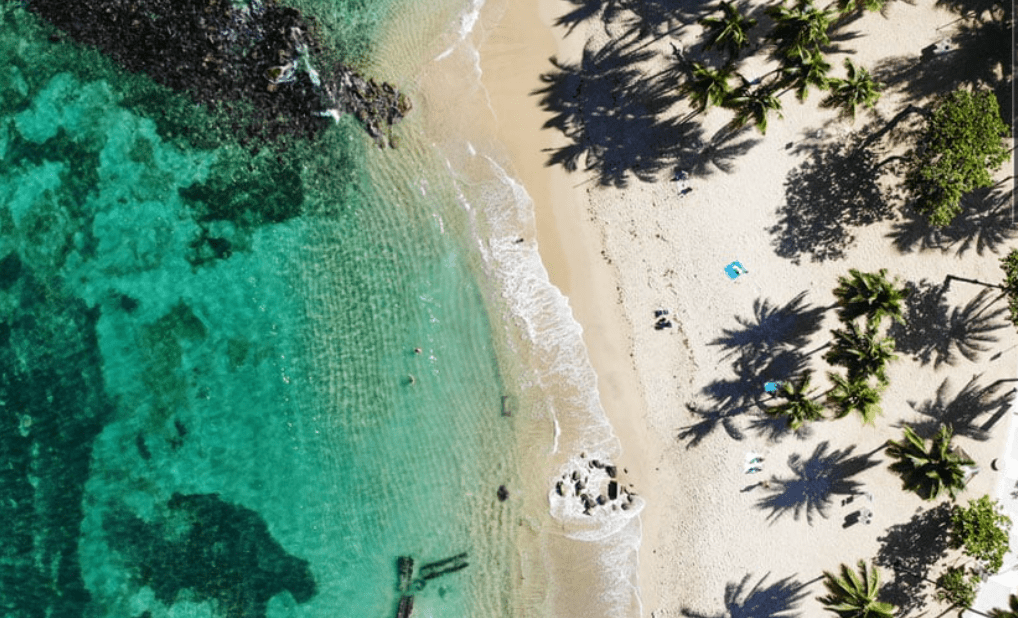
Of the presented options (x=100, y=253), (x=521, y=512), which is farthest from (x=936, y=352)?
(x=100, y=253)

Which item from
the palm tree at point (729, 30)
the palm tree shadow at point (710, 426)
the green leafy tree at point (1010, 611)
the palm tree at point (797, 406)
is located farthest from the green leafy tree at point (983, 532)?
the palm tree at point (729, 30)

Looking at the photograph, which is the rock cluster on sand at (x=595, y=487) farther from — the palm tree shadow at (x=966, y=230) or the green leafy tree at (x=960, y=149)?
the green leafy tree at (x=960, y=149)

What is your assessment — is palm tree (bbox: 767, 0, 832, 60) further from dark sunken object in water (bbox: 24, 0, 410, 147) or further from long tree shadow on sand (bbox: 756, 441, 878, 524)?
long tree shadow on sand (bbox: 756, 441, 878, 524)

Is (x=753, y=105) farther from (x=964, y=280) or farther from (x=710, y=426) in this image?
(x=710, y=426)

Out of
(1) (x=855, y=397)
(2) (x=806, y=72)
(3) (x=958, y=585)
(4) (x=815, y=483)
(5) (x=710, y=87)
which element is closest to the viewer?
(5) (x=710, y=87)

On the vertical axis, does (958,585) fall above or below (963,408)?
below

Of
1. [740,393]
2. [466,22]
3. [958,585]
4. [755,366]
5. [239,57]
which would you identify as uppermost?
[239,57]

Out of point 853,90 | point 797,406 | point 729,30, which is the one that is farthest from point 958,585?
point 729,30
